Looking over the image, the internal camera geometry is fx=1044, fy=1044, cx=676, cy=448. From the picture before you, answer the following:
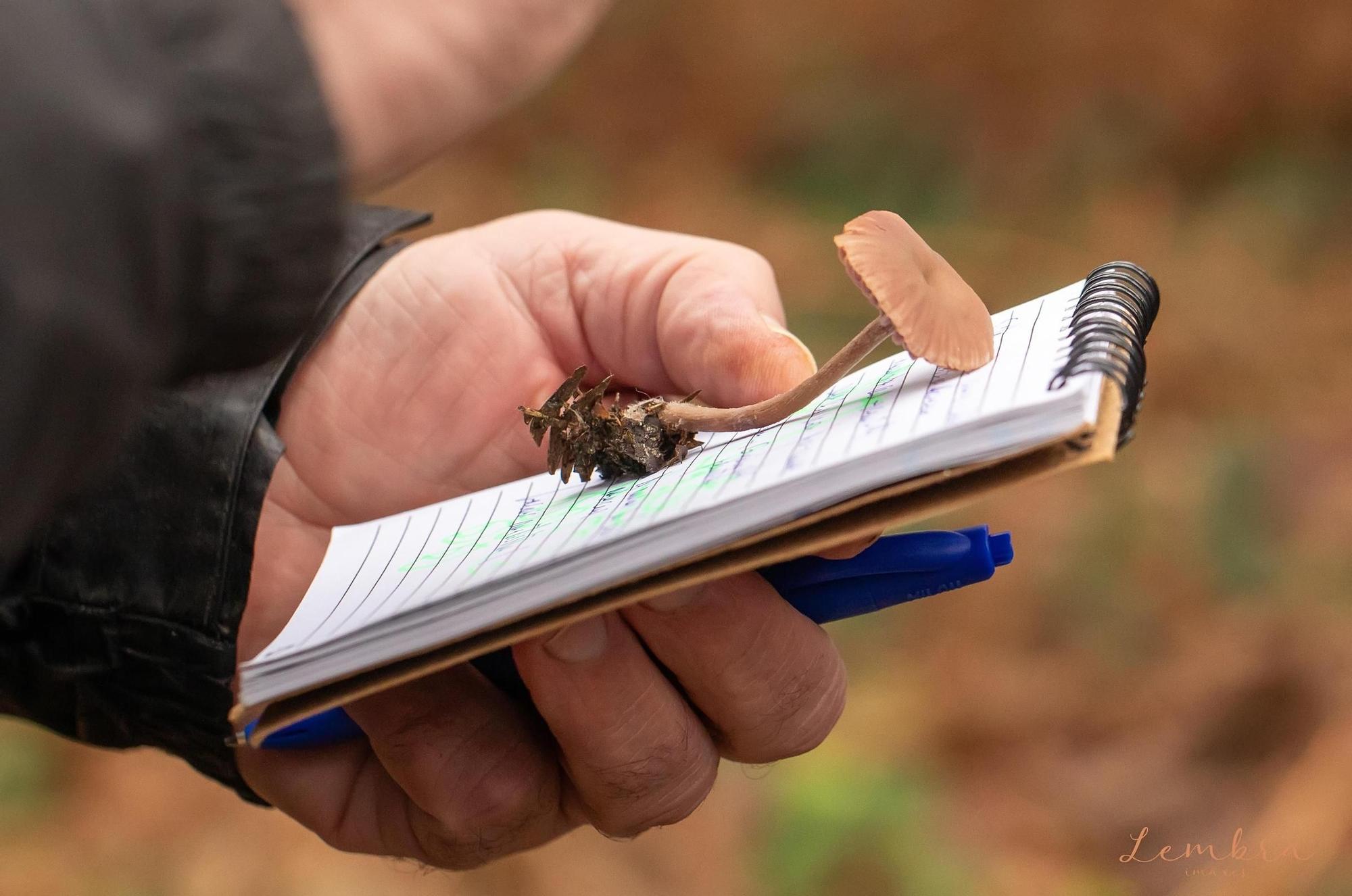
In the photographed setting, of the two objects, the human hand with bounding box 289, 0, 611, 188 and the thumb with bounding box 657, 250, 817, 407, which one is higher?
the human hand with bounding box 289, 0, 611, 188

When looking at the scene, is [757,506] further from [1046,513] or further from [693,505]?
[1046,513]

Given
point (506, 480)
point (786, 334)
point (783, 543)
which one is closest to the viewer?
point (783, 543)

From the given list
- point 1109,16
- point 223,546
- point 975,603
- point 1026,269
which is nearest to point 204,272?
point 223,546

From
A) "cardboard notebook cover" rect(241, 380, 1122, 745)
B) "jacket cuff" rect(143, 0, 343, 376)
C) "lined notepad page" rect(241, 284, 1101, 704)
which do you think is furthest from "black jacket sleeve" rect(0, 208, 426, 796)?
"jacket cuff" rect(143, 0, 343, 376)

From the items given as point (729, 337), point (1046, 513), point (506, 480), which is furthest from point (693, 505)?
point (1046, 513)

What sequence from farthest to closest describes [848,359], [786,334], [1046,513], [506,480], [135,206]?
[1046,513] < [506,480] < [786,334] < [848,359] < [135,206]

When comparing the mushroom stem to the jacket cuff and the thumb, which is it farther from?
the jacket cuff

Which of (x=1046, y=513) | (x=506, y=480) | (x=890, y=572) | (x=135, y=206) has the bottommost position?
(x=1046, y=513)
